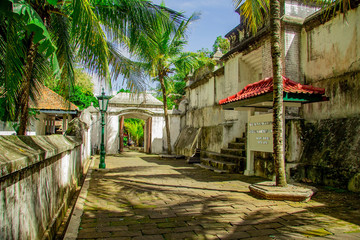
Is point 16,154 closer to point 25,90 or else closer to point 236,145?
point 25,90

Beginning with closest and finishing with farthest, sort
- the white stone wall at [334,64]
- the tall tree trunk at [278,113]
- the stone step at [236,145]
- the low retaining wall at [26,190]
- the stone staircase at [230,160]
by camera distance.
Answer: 1. the low retaining wall at [26,190]
2. the tall tree trunk at [278,113]
3. the white stone wall at [334,64]
4. the stone staircase at [230,160]
5. the stone step at [236,145]

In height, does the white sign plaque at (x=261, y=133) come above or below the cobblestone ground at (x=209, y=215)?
above

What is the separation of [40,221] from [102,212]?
1693 mm

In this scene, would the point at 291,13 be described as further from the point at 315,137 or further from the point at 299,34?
the point at 315,137

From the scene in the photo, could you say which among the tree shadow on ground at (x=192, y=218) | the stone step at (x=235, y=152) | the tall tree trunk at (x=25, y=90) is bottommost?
the tree shadow on ground at (x=192, y=218)

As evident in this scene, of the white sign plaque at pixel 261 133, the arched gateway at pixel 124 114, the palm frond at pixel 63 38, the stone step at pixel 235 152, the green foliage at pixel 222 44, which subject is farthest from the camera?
the green foliage at pixel 222 44

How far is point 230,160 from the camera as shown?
10109 millimetres

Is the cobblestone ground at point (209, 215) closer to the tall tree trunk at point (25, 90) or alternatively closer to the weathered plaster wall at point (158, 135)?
the tall tree trunk at point (25, 90)

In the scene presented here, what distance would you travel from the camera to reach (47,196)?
3.60 metres

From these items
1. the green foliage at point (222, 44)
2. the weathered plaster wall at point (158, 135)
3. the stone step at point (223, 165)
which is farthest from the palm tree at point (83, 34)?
the green foliage at point (222, 44)

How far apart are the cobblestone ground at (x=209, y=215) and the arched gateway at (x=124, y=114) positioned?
456 inches

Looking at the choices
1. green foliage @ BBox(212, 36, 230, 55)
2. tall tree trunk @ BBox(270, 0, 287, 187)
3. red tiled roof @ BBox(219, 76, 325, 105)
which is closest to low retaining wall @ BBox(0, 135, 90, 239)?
tall tree trunk @ BBox(270, 0, 287, 187)

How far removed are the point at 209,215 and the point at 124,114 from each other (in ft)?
50.6

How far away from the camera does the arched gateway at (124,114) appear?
18.3 m
